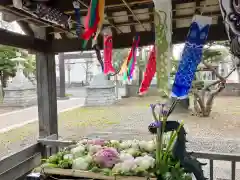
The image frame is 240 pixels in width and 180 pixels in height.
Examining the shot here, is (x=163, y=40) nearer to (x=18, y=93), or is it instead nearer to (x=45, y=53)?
(x=45, y=53)

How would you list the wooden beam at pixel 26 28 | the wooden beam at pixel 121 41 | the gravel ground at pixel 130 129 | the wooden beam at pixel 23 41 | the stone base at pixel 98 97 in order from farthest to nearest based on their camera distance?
the stone base at pixel 98 97 < the gravel ground at pixel 130 129 < the wooden beam at pixel 121 41 < the wooden beam at pixel 26 28 < the wooden beam at pixel 23 41

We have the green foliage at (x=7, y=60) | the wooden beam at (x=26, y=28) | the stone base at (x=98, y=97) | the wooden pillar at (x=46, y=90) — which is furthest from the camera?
the stone base at (x=98, y=97)

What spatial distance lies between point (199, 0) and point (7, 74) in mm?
10565

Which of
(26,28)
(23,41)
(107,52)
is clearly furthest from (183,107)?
(23,41)

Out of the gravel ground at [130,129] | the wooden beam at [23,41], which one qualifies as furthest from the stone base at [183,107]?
the wooden beam at [23,41]

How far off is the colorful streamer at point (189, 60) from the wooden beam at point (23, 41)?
4.76 ft

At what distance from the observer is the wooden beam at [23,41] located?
2068mm

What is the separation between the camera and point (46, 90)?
112 inches

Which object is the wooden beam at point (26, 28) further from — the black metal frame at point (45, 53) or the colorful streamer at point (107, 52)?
the colorful streamer at point (107, 52)

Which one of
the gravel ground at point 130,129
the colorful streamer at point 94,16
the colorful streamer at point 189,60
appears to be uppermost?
the colorful streamer at point 94,16

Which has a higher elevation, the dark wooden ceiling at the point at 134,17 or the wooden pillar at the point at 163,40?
the dark wooden ceiling at the point at 134,17

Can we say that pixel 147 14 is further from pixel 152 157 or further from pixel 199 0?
pixel 152 157

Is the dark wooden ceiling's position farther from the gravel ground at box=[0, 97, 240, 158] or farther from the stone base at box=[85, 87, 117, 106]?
the stone base at box=[85, 87, 117, 106]

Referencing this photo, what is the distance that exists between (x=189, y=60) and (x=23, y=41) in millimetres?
1555
